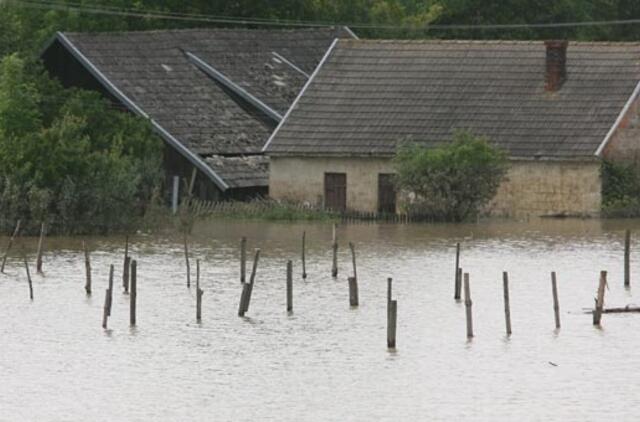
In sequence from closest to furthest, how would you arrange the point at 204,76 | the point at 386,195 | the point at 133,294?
the point at 133,294 → the point at 386,195 → the point at 204,76

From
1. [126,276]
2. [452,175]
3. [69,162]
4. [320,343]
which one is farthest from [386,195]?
[320,343]

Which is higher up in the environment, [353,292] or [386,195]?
[386,195]

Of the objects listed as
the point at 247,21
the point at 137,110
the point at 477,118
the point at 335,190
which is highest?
the point at 247,21

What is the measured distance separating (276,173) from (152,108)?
3369mm

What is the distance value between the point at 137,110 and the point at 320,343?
21.9m

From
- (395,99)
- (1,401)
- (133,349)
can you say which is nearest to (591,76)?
(395,99)

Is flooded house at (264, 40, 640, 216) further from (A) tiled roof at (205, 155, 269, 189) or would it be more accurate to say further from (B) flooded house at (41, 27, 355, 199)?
(B) flooded house at (41, 27, 355, 199)

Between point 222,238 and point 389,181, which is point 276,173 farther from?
point 222,238

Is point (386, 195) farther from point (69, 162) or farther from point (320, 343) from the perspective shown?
point (320, 343)

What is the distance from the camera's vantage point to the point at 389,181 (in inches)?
2056

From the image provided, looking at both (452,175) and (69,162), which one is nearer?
(69,162)

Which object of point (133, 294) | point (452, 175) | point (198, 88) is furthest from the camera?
point (198, 88)

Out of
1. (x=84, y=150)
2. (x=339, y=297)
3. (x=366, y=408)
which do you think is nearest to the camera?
(x=366, y=408)

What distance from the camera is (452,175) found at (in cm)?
4984
